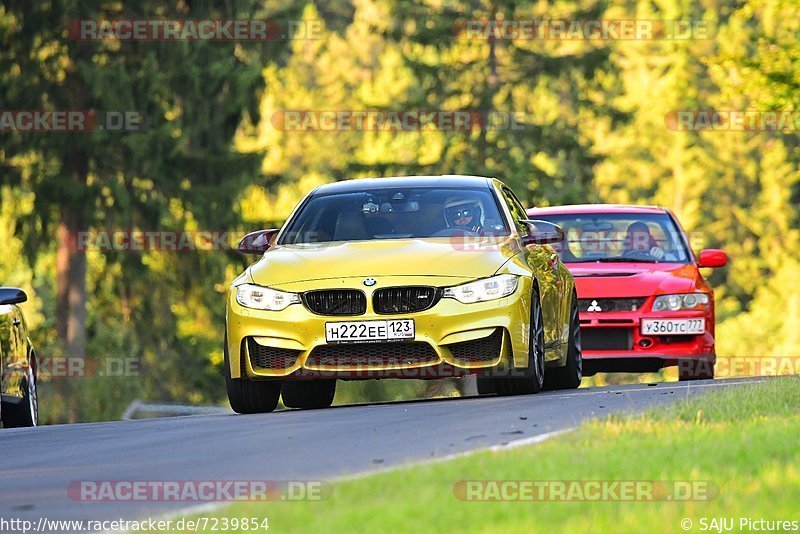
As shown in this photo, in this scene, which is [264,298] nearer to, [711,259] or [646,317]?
[646,317]

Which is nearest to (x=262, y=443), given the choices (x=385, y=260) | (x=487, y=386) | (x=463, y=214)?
(x=385, y=260)

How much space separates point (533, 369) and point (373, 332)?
136 centimetres

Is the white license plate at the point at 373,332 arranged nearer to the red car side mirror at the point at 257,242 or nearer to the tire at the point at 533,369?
the tire at the point at 533,369

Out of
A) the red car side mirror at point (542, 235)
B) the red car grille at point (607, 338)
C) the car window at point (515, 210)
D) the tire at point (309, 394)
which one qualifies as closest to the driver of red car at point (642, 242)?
the red car grille at point (607, 338)

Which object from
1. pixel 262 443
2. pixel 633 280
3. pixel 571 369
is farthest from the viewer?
pixel 633 280

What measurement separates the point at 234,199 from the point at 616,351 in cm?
2274

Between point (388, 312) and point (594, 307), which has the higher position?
point (388, 312)

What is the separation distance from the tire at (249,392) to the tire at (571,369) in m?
2.73

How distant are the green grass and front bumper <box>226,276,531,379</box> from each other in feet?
7.93

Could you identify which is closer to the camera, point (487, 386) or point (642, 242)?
point (487, 386)

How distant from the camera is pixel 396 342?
13.6m

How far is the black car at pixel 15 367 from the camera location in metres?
14.9

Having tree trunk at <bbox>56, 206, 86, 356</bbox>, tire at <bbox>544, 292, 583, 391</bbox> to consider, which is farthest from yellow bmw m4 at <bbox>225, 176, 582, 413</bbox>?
tree trunk at <bbox>56, 206, 86, 356</bbox>

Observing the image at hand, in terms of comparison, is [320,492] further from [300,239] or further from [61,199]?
[61,199]
